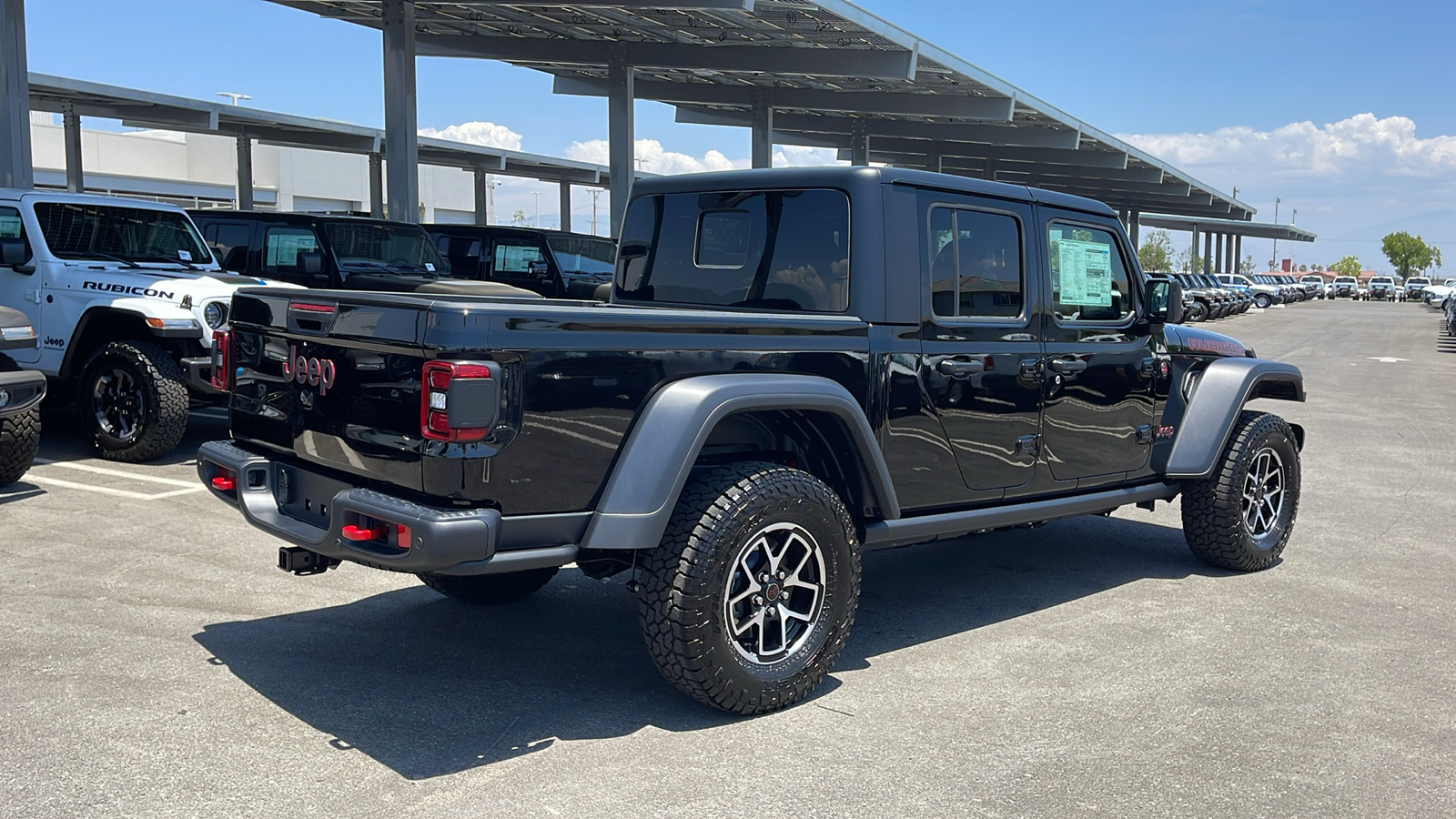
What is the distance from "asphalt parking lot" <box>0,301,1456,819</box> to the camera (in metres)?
3.75

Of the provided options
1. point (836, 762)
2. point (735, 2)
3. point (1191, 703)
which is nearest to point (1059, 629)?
point (1191, 703)

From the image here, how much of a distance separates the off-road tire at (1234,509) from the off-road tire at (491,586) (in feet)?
11.5

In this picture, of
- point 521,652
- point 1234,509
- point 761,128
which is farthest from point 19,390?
point 761,128

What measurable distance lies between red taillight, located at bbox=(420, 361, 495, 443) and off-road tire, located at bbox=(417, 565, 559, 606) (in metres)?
1.90

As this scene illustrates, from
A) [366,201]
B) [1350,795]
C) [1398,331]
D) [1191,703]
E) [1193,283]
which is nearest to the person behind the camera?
[1350,795]

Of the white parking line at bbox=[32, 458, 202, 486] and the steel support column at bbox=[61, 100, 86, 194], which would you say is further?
the steel support column at bbox=[61, 100, 86, 194]

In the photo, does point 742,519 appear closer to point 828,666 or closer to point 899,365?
point 828,666

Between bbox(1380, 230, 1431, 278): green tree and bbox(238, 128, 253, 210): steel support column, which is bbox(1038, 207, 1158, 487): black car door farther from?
bbox(1380, 230, 1431, 278): green tree

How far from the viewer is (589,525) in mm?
4113

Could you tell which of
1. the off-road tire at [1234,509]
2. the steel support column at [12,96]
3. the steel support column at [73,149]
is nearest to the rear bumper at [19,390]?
the off-road tire at [1234,509]

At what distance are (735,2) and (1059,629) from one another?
1405cm

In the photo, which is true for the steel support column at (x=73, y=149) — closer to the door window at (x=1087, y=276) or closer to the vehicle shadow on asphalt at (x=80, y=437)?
the vehicle shadow on asphalt at (x=80, y=437)

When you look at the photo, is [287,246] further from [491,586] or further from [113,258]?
[491,586]

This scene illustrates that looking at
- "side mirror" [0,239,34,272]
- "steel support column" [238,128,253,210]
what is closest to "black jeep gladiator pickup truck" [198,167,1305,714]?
"side mirror" [0,239,34,272]
